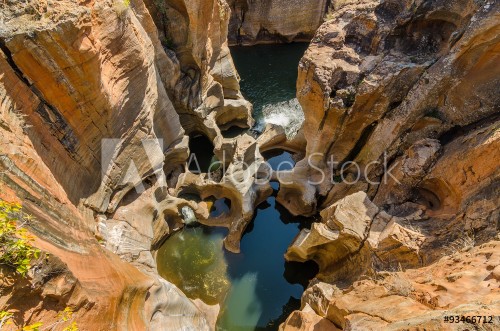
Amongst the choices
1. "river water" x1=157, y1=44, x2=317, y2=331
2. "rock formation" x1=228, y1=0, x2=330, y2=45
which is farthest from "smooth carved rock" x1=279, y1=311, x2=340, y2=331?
"rock formation" x1=228, y1=0, x2=330, y2=45

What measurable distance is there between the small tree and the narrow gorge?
1.0 inches

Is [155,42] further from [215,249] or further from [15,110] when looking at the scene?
[215,249]

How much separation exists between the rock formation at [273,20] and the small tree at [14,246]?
2418cm

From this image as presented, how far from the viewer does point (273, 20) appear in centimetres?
2516

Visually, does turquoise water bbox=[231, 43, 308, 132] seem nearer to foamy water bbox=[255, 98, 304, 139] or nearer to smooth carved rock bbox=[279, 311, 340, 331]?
foamy water bbox=[255, 98, 304, 139]

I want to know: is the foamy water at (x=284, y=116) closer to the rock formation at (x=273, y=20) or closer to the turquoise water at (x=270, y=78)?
the turquoise water at (x=270, y=78)

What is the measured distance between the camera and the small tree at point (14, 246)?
378 cm

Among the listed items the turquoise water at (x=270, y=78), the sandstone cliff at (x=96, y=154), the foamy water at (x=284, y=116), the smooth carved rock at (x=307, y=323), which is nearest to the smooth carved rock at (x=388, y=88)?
the sandstone cliff at (x=96, y=154)

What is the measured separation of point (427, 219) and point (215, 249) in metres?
7.54

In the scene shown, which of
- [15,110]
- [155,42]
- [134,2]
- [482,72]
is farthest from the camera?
[155,42]

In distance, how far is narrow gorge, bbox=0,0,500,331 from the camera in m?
5.04

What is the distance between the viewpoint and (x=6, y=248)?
3.81 metres

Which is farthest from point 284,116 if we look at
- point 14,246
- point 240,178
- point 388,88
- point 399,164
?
point 14,246

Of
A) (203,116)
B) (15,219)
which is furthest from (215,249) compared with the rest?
(15,219)
